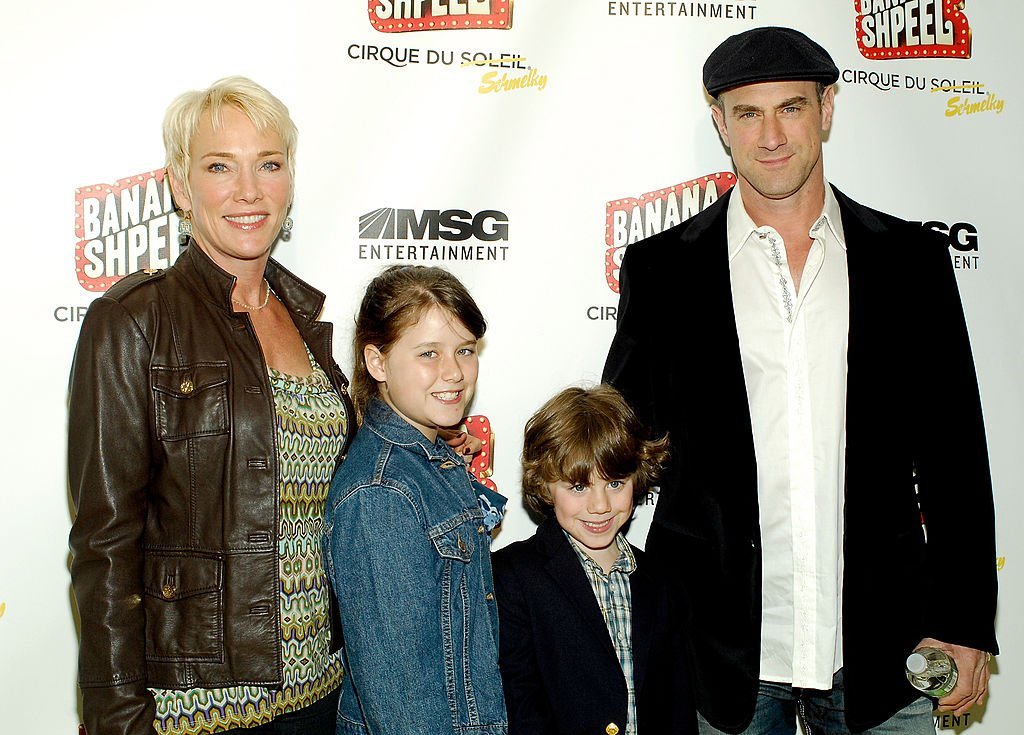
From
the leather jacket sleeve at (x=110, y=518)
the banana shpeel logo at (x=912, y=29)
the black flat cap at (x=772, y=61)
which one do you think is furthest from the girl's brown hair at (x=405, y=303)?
the banana shpeel logo at (x=912, y=29)

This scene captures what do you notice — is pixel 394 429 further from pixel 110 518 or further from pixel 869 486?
pixel 869 486

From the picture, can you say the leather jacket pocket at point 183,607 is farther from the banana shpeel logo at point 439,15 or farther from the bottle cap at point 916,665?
the banana shpeel logo at point 439,15

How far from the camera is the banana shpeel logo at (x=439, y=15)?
2607 millimetres

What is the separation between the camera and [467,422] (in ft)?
8.79

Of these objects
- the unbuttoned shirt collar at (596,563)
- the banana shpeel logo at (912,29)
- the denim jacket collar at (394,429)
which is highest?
the banana shpeel logo at (912,29)

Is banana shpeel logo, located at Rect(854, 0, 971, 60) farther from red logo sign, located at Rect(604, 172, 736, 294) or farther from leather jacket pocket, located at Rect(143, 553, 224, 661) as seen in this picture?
leather jacket pocket, located at Rect(143, 553, 224, 661)

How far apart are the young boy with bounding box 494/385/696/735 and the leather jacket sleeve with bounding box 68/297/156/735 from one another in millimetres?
711

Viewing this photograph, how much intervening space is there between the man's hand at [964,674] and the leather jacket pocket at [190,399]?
62.4 inches

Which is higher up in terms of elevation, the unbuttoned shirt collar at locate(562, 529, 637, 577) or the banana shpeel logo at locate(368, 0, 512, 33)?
the banana shpeel logo at locate(368, 0, 512, 33)

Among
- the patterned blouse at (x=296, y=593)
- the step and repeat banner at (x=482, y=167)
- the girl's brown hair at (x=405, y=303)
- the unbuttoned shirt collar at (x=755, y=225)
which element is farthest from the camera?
the step and repeat banner at (x=482, y=167)

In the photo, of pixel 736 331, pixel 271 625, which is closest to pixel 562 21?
pixel 736 331

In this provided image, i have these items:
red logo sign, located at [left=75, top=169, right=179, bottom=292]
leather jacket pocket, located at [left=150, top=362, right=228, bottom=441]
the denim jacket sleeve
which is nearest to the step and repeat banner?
red logo sign, located at [left=75, top=169, right=179, bottom=292]

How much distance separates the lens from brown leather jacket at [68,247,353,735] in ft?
5.54

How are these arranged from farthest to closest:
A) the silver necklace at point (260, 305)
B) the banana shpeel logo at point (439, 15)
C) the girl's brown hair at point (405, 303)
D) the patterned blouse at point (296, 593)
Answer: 1. the banana shpeel logo at point (439, 15)
2. the silver necklace at point (260, 305)
3. the girl's brown hair at point (405, 303)
4. the patterned blouse at point (296, 593)
